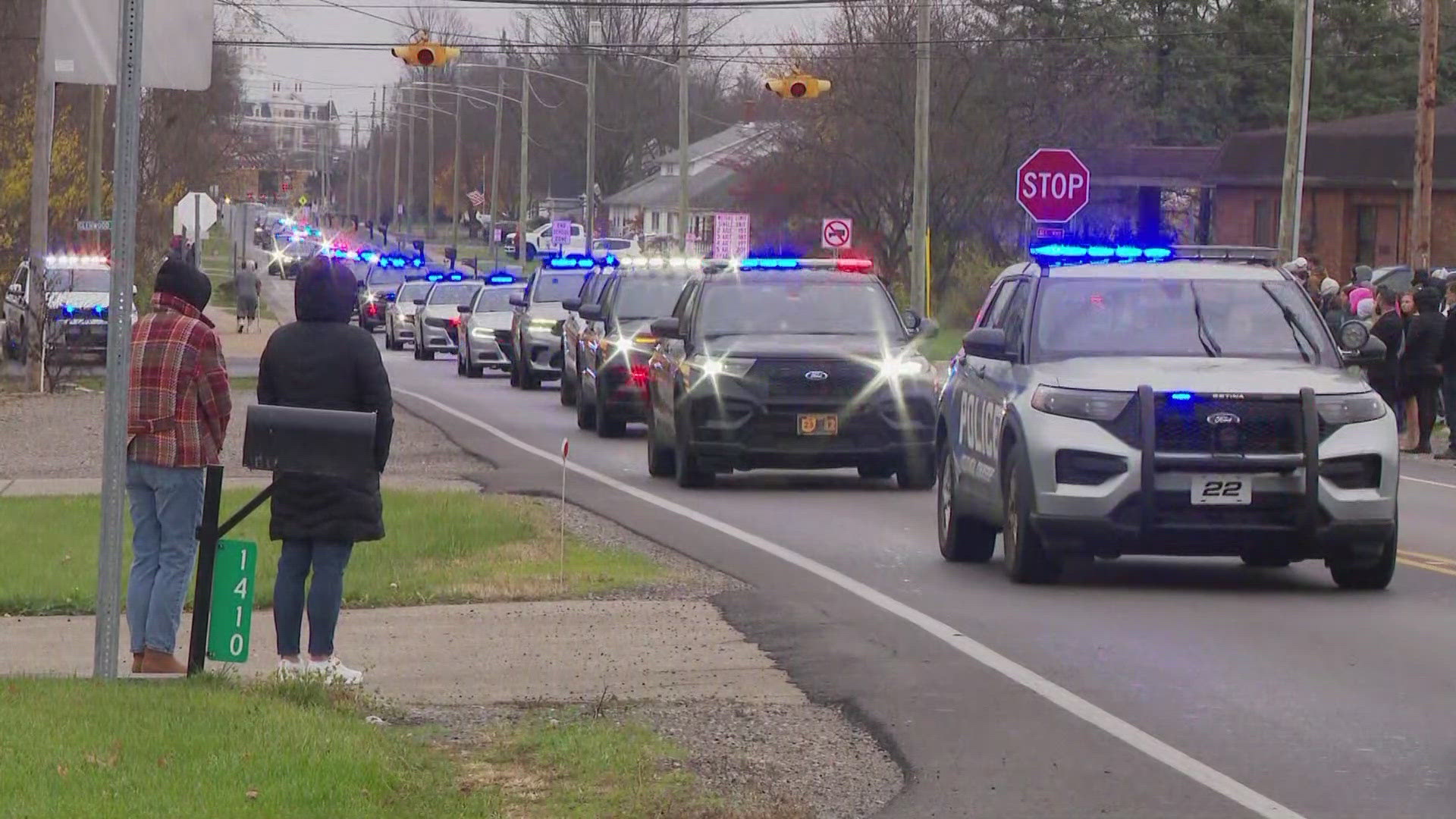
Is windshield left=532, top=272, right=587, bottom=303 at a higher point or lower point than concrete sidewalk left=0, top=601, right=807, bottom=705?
higher

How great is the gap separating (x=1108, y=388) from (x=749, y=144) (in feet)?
237

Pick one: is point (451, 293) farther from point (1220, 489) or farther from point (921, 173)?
point (1220, 489)

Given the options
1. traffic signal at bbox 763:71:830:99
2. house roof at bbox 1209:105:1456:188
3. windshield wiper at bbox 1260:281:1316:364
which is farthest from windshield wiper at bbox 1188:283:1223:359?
house roof at bbox 1209:105:1456:188

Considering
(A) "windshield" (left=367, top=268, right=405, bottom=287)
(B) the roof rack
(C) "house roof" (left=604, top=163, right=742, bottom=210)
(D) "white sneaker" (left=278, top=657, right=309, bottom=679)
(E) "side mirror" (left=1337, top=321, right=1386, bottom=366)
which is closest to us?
(D) "white sneaker" (left=278, top=657, right=309, bottom=679)

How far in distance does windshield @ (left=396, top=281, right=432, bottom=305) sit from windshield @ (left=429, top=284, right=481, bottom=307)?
3.08m

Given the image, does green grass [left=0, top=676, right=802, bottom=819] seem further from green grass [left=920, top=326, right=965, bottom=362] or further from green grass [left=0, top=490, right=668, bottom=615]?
green grass [left=920, top=326, right=965, bottom=362]

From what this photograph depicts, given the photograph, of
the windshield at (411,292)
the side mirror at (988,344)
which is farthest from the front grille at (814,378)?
the windshield at (411,292)

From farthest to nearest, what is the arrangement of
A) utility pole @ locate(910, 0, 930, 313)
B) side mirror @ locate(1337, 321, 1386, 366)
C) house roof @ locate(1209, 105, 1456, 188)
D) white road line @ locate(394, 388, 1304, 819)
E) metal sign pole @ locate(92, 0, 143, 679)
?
1. house roof @ locate(1209, 105, 1456, 188)
2. utility pole @ locate(910, 0, 930, 313)
3. side mirror @ locate(1337, 321, 1386, 366)
4. metal sign pole @ locate(92, 0, 143, 679)
5. white road line @ locate(394, 388, 1304, 819)

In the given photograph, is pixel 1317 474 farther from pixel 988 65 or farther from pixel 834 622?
pixel 988 65

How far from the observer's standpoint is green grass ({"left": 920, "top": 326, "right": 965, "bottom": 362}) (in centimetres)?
4641

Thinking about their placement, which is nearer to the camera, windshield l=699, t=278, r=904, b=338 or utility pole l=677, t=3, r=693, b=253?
windshield l=699, t=278, r=904, b=338

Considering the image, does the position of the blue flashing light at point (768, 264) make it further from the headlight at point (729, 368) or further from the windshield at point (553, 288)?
the windshield at point (553, 288)

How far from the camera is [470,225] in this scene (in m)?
142

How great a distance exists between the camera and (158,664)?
9.56 m
